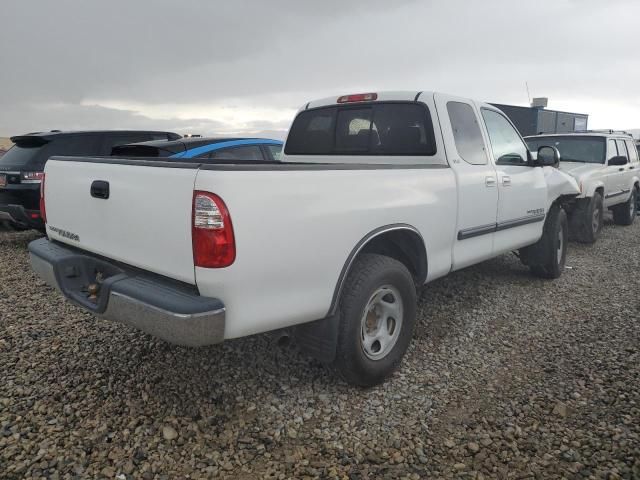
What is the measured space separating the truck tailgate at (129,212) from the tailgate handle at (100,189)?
10mm

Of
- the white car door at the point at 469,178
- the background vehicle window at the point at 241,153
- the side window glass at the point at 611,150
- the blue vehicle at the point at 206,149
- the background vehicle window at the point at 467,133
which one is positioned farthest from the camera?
the side window glass at the point at 611,150

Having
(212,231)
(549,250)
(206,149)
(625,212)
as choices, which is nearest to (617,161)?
(625,212)

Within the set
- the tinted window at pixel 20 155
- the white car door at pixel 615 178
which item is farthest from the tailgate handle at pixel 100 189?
the white car door at pixel 615 178

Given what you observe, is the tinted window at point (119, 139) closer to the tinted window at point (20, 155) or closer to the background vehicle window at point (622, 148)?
the tinted window at point (20, 155)

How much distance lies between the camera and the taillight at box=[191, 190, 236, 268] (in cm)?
225

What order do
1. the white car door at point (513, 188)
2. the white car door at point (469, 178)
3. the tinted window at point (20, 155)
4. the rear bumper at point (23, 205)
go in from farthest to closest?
the tinted window at point (20, 155) < the rear bumper at point (23, 205) < the white car door at point (513, 188) < the white car door at point (469, 178)

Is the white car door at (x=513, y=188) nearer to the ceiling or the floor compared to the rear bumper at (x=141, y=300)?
nearer to the ceiling

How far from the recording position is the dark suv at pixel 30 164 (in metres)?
6.81

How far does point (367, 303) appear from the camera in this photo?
2.98m

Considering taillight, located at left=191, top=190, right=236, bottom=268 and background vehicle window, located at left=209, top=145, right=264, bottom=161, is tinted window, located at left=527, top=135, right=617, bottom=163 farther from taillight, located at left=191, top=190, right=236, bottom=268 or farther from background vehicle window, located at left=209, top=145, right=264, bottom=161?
taillight, located at left=191, top=190, right=236, bottom=268

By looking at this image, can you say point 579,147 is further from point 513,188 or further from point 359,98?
point 359,98

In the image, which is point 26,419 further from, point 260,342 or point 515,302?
point 515,302

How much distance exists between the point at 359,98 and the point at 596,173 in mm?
5707

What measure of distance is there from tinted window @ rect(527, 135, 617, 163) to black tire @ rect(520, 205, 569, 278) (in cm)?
350
